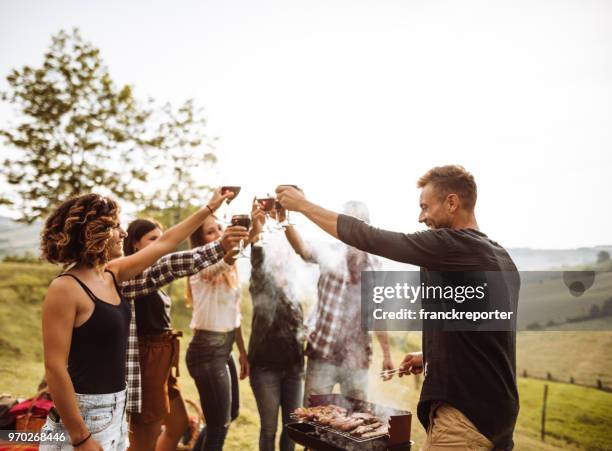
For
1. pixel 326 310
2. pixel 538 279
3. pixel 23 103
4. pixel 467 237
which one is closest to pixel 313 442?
pixel 326 310

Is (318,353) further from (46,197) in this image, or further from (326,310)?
(46,197)

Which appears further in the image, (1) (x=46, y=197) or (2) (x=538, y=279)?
(1) (x=46, y=197)

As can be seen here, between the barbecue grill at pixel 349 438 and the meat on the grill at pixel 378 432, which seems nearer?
the barbecue grill at pixel 349 438

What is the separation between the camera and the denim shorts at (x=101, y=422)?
218cm

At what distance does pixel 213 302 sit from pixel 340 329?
48.0 inches

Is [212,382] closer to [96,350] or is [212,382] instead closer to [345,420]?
[345,420]

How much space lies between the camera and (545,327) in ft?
18.6

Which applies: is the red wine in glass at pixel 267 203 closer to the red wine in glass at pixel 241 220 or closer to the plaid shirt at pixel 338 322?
the red wine in glass at pixel 241 220

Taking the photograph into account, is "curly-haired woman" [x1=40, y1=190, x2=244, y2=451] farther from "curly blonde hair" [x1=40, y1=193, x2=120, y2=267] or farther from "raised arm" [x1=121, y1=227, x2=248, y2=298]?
"raised arm" [x1=121, y1=227, x2=248, y2=298]

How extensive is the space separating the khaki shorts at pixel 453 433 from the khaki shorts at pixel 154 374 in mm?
2063

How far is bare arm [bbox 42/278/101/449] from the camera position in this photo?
2062mm

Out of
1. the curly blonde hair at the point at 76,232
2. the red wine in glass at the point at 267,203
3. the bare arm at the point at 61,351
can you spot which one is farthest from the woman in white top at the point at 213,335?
the bare arm at the point at 61,351

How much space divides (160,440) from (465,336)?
10.4 feet

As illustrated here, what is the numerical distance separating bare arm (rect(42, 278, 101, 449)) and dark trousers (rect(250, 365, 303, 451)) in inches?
80.6
